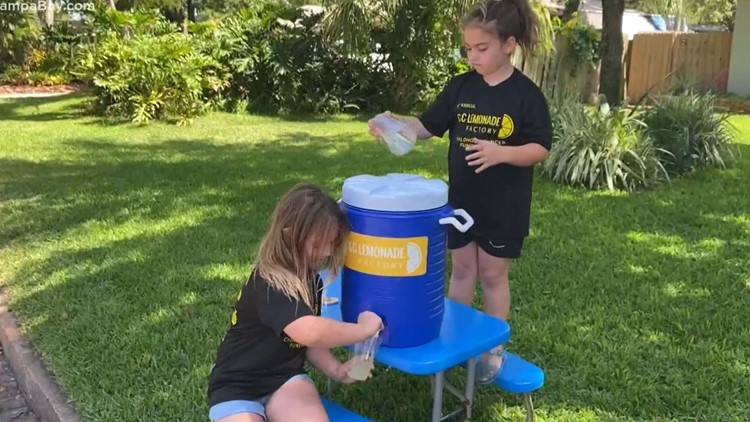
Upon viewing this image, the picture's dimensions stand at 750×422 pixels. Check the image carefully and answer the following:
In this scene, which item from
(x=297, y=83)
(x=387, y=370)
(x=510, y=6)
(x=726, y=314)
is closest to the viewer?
(x=510, y=6)

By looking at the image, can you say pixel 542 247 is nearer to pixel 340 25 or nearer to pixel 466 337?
pixel 466 337

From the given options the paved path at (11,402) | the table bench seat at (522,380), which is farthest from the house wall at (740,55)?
the paved path at (11,402)

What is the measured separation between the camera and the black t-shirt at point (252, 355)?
2.29 metres

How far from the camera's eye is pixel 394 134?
2.67 metres

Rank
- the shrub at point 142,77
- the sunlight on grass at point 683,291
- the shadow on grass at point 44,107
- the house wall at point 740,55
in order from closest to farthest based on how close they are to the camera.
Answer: the sunlight on grass at point 683,291 → the shrub at point 142,77 → the shadow on grass at point 44,107 → the house wall at point 740,55

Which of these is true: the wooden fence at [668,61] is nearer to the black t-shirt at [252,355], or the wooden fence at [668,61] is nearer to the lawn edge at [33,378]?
the lawn edge at [33,378]

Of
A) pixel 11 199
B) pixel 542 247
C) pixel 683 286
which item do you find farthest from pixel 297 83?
pixel 683 286

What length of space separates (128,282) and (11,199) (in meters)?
2.50

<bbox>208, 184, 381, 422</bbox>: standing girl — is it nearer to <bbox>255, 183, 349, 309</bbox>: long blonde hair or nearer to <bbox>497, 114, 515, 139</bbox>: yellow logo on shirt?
<bbox>255, 183, 349, 309</bbox>: long blonde hair

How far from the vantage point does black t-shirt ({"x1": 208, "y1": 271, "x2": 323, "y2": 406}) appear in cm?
229

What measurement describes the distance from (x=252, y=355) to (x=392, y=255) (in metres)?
0.59

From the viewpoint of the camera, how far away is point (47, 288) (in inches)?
162

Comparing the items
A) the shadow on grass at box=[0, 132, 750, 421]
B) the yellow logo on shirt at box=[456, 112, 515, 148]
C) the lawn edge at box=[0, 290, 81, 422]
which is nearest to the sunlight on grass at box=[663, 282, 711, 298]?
the shadow on grass at box=[0, 132, 750, 421]

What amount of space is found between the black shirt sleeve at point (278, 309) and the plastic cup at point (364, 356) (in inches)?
7.5
